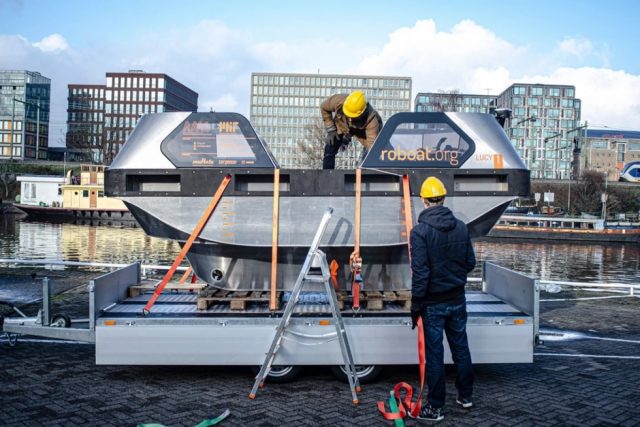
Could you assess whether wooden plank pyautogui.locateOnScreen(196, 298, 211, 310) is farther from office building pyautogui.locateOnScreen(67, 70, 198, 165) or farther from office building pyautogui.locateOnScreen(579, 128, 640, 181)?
office building pyautogui.locateOnScreen(579, 128, 640, 181)

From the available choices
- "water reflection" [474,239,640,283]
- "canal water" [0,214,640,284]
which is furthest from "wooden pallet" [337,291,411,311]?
"water reflection" [474,239,640,283]

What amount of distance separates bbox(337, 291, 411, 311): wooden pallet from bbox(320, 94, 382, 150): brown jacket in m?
1.85

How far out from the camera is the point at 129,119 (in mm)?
131250

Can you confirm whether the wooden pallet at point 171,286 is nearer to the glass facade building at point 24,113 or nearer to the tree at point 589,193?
the tree at point 589,193

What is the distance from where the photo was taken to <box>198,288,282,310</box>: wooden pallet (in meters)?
6.67

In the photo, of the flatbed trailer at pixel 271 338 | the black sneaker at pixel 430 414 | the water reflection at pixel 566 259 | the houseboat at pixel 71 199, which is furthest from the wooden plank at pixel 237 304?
the houseboat at pixel 71 199

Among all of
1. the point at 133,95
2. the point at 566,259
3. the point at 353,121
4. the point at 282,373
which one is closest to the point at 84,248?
the point at 566,259

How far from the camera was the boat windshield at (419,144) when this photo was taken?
6828 mm

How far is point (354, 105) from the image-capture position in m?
7.24

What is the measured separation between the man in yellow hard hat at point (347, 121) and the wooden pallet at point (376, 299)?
1.84 m

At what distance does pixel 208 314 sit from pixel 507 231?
40391 millimetres

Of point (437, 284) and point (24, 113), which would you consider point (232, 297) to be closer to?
point (437, 284)

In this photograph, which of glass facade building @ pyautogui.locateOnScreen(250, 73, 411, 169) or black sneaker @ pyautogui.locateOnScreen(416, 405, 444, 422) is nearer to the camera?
black sneaker @ pyautogui.locateOnScreen(416, 405, 444, 422)

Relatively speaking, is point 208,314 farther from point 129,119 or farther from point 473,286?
point 129,119
